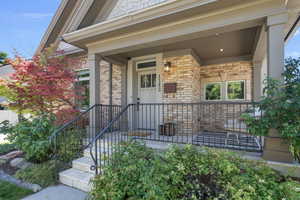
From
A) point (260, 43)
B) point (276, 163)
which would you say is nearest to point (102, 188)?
point (276, 163)

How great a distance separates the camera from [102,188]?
2.22 metres

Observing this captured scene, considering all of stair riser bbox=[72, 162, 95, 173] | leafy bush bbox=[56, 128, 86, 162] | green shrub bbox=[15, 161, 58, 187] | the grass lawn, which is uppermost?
leafy bush bbox=[56, 128, 86, 162]

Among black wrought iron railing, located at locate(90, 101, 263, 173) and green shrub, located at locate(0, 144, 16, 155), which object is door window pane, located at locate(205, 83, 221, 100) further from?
green shrub, located at locate(0, 144, 16, 155)

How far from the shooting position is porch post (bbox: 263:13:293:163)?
97.3 inches

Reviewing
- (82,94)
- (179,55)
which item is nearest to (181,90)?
(179,55)

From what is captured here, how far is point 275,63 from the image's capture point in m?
2.54

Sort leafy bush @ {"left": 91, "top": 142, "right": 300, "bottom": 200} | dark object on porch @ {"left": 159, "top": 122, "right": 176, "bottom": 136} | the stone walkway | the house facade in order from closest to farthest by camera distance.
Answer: leafy bush @ {"left": 91, "top": 142, "right": 300, "bottom": 200}, the stone walkway, the house facade, dark object on porch @ {"left": 159, "top": 122, "right": 176, "bottom": 136}

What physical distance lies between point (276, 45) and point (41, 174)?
4.85m

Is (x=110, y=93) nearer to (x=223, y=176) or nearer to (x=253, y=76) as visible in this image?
(x=223, y=176)

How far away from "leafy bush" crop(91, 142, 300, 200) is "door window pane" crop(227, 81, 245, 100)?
3841 millimetres

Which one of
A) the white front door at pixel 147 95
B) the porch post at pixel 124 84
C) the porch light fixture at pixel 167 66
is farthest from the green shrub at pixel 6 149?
the porch light fixture at pixel 167 66

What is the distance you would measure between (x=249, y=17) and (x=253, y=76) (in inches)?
128

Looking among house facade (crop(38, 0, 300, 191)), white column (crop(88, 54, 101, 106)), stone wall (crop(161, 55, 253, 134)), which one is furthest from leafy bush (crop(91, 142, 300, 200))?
white column (crop(88, 54, 101, 106))

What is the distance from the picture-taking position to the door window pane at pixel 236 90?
5703 millimetres
